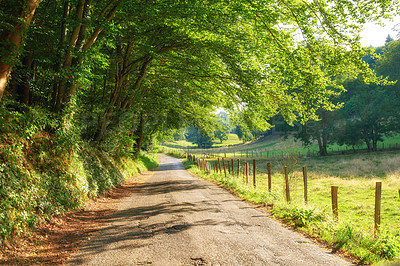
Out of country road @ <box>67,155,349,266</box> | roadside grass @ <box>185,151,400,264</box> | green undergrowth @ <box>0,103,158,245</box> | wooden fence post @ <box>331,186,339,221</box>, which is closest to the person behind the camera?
country road @ <box>67,155,349,266</box>

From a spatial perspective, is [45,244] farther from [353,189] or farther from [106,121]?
[353,189]

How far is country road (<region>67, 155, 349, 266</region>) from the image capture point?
14.1 feet

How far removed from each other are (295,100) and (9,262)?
12413 mm

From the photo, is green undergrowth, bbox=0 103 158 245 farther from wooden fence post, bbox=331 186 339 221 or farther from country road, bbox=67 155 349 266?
wooden fence post, bbox=331 186 339 221

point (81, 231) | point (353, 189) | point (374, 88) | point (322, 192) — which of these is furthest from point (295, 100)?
point (374, 88)

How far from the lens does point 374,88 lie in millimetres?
46906

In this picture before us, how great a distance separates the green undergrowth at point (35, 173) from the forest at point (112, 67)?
1.2 inches

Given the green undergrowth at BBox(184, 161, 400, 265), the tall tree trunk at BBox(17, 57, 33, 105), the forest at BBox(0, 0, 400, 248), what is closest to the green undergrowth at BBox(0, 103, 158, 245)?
the forest at BBox(0, 0, 400, 248)

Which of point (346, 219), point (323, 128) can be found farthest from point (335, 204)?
point (323, 128)

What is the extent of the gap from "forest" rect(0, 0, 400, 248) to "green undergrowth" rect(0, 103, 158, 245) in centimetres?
3

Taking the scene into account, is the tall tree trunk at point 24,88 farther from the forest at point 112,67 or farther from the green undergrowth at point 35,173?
the green undergrowth at point 35,173

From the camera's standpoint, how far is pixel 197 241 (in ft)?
16.9

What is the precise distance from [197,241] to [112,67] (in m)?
12.2

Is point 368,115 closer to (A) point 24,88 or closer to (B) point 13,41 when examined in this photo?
(A) point 24,88
